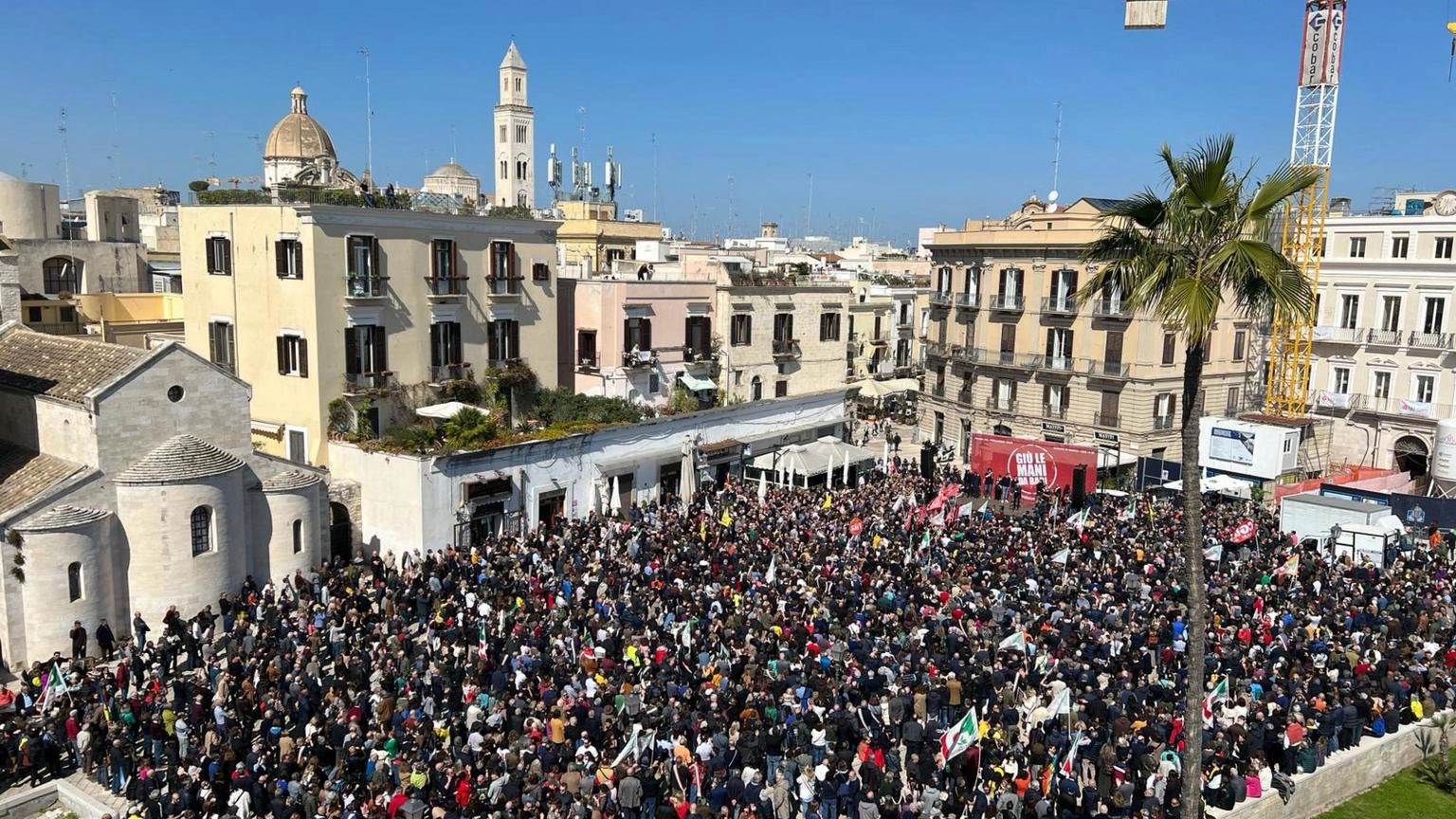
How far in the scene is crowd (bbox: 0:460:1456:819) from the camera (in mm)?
16156

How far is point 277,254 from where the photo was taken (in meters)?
31.0

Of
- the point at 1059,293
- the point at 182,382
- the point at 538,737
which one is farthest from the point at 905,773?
the point at 1059,293

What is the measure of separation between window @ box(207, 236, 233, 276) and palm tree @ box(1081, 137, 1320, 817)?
27.8 metres

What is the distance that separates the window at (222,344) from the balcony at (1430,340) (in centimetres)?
4775

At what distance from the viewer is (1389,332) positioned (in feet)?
154

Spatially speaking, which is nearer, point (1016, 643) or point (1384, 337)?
point (1016, 643)

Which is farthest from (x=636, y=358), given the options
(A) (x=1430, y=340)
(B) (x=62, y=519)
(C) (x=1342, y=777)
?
(A) (x=1430, y=340)

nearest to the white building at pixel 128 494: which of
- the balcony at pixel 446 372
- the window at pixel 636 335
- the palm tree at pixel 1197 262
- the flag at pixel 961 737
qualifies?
the balcony at pixel 446 372

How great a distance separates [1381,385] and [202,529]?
4815cm

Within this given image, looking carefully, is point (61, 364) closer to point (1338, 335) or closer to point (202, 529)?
point (202, 529)

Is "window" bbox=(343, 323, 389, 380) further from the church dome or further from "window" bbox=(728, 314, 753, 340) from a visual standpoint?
the church dome

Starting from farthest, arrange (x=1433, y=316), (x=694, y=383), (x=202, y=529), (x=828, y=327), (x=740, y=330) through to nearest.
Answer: (x=828, y=327) < (x=1433, y=316) < (x=740, y=330) < (x=694, y=383) < (x=202, y=529)

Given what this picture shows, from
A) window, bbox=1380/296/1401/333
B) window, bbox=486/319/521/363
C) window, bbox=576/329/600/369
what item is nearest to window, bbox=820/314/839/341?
window, bbox=576/329/600/369

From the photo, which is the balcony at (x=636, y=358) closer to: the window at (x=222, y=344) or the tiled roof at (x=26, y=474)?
the window at (x=222, y=344)
